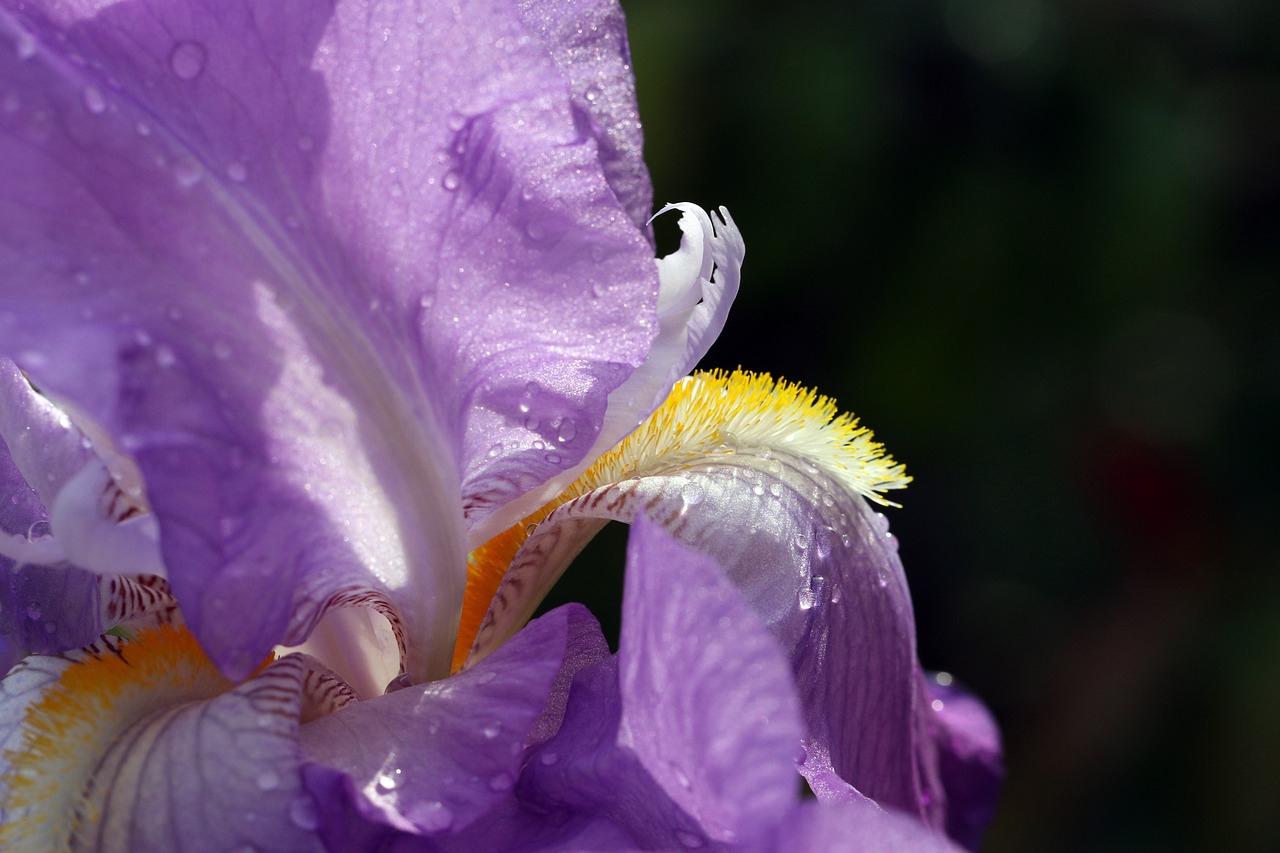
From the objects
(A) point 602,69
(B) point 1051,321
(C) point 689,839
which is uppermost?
(A) point 602,69

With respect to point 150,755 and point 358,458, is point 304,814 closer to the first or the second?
point 150,755

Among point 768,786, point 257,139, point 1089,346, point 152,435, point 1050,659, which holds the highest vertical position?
point 257,139

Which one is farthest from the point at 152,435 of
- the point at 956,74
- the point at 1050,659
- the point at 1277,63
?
the point at 1277,63

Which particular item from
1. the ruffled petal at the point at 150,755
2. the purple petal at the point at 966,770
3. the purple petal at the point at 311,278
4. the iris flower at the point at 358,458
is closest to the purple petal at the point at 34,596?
the iris flower at the point at 358,458

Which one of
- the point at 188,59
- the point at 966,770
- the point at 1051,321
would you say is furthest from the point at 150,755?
the point at 1051,321

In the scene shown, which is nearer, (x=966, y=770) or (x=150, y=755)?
(x=150, y=755)

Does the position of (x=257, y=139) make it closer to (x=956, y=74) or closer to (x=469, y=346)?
(x=469, y=346)
